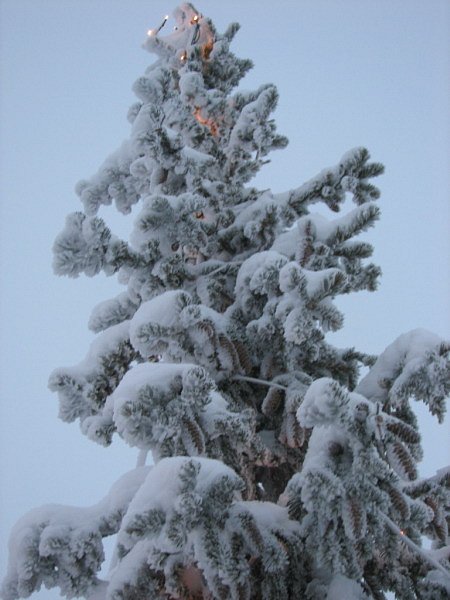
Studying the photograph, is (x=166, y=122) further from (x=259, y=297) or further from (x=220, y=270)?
(x=259, y=297)

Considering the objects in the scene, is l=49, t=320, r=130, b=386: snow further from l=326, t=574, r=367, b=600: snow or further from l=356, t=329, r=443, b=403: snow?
l=326, t=574, r=367, b=600: snow

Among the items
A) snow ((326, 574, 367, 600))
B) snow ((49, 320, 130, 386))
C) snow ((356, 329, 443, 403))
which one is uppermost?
snow ((49, 320, 130, 386))

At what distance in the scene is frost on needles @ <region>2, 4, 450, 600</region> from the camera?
2.85 m

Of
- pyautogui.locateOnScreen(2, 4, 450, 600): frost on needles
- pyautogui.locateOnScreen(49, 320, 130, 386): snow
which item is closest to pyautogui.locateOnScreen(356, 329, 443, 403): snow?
pyautogui.locateOnScreen(2, 4, 450, 600): frost on needles

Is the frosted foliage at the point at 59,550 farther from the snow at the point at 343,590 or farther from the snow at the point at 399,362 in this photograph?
the snow at the point at 399,362

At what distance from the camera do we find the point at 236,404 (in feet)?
15.4

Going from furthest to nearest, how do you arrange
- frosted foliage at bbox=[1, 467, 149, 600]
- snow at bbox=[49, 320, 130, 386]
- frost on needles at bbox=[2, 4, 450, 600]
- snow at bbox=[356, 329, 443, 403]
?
snow at bbox=[49, 320, 130, 386]
snow at bbox=[356, 329, 443, 403]
frosted foliage at bbox=[1, 467, 149, 600]
frost on needles at bbox=[2, 4, 450, 600]

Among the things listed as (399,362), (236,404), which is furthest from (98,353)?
(399,362)

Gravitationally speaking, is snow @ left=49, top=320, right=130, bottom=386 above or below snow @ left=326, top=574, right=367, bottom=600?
above

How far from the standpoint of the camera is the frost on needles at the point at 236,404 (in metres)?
2.85

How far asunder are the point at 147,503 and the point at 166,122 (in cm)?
535

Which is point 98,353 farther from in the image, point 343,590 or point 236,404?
point 343,590

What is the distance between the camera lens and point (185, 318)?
149 inches

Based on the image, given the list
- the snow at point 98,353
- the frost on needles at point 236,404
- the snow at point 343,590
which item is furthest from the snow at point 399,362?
the snow at point 98,353
